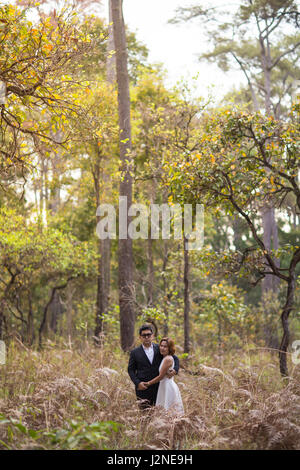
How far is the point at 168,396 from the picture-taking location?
267 inches

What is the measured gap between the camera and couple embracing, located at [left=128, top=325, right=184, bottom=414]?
6.81 m

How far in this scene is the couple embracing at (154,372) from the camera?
268 inches

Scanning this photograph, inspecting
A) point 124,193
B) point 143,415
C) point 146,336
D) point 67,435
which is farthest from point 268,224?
point 67,435

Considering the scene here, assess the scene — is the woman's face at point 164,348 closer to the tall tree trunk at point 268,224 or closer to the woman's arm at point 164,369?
the woman's arm at point 164,369

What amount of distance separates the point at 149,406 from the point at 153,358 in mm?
622

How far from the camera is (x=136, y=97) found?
1812cm

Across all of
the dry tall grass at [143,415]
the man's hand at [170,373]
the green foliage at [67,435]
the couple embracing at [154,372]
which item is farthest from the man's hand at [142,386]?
the green foliage at [67,435]

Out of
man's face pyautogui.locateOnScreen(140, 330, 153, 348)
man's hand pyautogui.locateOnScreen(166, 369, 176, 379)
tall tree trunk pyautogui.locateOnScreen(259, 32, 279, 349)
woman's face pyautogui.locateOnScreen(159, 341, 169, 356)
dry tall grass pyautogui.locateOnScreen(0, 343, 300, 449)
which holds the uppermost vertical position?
tall tree trunk pyautogui.locateOnScreen(259, 32, 279, 349)

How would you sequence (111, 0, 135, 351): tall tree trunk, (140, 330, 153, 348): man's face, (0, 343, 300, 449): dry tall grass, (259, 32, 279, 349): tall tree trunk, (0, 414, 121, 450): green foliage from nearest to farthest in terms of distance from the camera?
(0, 414, 121, 450): green foliage, (0, 343, 300, 449): dry tall grass, (140, 330, 153, 348): man's face, (111, 0, 135, 351): tall tree trunk, (259, 32, 279, 349): tall tree trunk

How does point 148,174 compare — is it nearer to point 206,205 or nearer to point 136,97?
point 206,205

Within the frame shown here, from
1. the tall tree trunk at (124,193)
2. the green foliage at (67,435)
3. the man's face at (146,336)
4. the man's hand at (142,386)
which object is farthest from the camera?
the tall tree trunk at (124,193)

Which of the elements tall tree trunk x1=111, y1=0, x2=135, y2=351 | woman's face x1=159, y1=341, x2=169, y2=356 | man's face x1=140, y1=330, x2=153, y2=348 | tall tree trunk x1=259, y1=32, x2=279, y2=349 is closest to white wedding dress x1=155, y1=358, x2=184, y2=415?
woman's face x1=159, y1=341, x2=169, y2=356

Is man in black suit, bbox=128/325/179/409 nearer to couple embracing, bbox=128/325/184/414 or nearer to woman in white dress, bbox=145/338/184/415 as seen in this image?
couple embracing, bbox=128/325/184/414
